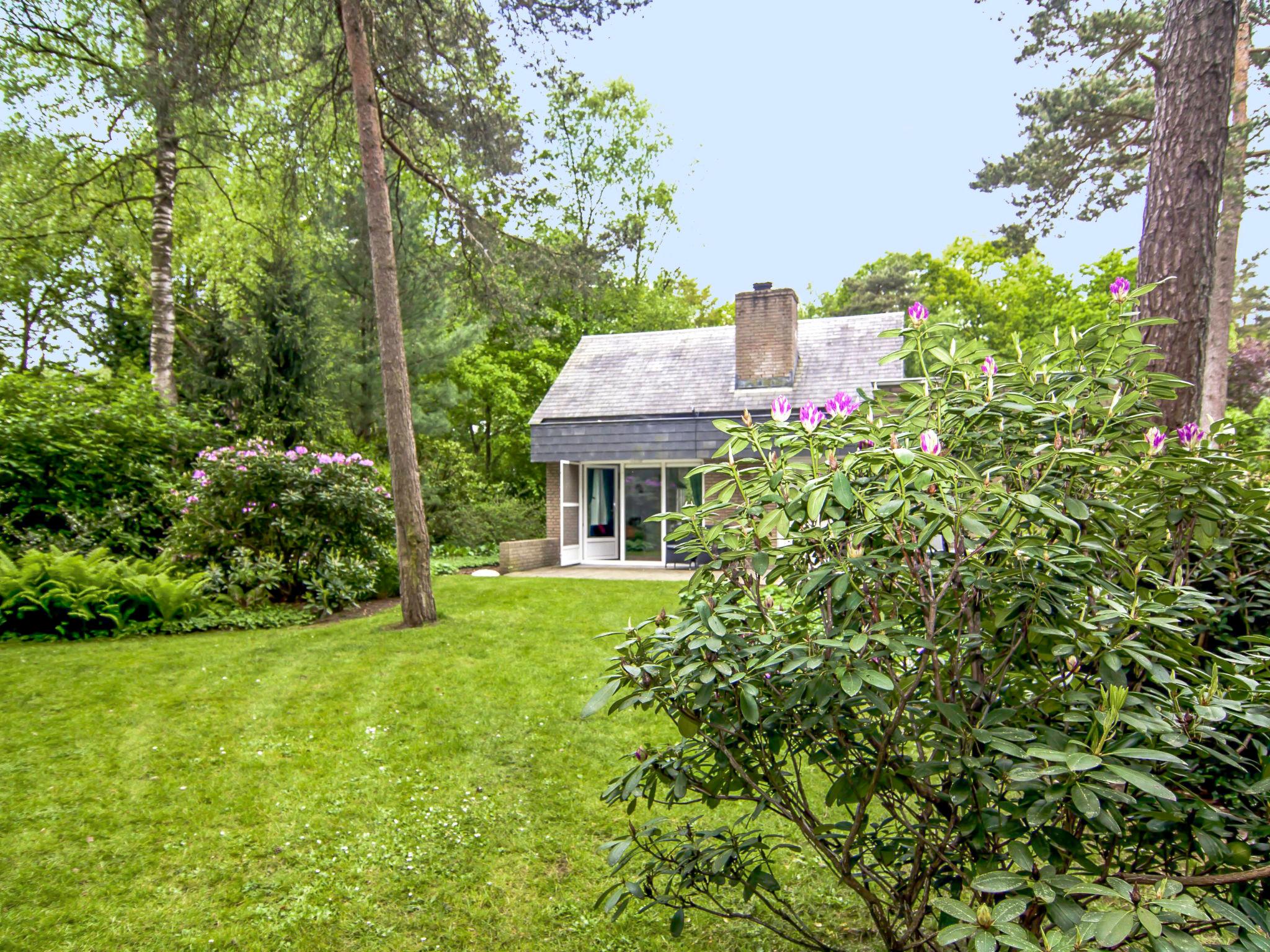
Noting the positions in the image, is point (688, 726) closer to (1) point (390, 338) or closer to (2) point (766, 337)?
(1) point (390, 338)

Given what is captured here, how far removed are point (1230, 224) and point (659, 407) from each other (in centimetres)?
1026

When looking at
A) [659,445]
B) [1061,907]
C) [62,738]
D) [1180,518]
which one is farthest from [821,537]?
[659,445]

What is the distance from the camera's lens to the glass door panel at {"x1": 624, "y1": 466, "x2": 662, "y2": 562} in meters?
15.8

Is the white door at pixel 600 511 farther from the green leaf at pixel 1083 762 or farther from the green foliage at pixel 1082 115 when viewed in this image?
the green leaf at pixel 1083 762

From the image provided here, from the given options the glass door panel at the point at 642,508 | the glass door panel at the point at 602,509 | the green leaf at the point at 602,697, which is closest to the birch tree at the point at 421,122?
the green leaf at the point at 602,697

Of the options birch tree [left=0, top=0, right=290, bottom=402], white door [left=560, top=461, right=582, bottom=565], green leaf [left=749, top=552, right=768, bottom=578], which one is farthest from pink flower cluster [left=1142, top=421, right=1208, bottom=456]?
white door [left=560, top=461, right=582, bottom=565]

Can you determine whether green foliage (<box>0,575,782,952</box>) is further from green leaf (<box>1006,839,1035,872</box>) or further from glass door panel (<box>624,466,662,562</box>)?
glass door panel (<box>624,466,662,562</box>)

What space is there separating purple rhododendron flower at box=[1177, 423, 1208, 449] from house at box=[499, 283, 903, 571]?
11.2 metres

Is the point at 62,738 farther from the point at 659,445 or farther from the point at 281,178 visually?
the point at 659,445

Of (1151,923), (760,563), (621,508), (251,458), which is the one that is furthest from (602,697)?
(621,508)

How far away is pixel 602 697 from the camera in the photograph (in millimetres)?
1791

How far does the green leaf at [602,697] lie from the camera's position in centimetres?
173

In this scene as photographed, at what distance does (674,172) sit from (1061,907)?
2921 centimetres

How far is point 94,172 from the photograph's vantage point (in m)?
12.7
